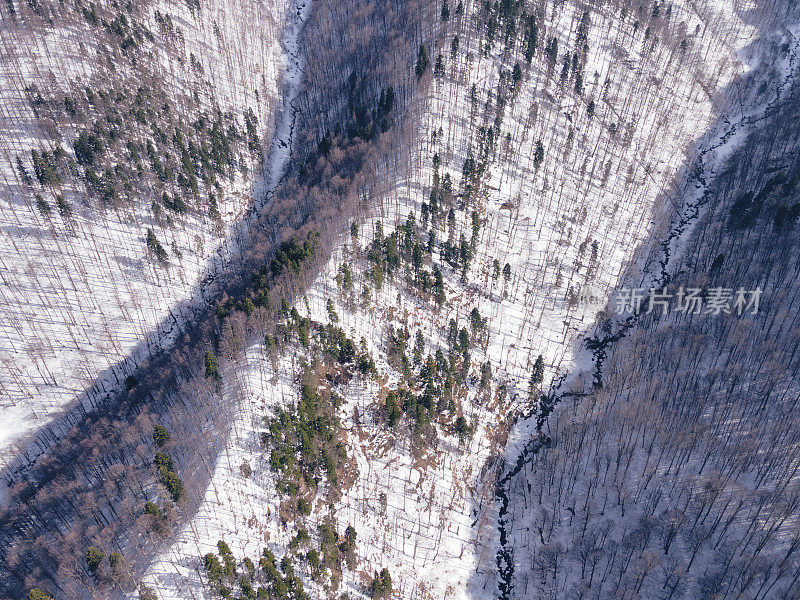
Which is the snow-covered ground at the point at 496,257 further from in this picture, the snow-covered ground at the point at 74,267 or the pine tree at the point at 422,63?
the snow-covered ground at the point at 74,267

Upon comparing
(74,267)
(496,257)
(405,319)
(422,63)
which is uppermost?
(422,63)

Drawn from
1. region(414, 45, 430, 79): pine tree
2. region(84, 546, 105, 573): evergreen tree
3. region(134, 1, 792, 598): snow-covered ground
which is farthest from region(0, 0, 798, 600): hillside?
region(414, 45, 430, 79): pine tree

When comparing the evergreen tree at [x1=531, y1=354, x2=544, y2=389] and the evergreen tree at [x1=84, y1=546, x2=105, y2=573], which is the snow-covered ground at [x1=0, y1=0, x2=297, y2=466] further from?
the evergreen tree at [x1=531, y1=354, x2=544, y2=389]

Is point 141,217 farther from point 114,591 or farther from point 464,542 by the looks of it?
point 464,542

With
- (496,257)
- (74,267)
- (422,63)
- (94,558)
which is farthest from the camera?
(422,63)

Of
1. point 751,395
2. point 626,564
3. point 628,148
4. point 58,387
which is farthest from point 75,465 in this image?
point 628,148

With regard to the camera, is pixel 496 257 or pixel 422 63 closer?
pixel 496 257

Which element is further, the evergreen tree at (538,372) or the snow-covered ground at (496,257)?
the evergreen tree at (538,372)

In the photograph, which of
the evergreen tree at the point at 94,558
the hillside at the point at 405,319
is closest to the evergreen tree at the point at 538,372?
the hillside at the point at 405,319

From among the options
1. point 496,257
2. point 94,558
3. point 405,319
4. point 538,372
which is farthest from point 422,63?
point 94,558

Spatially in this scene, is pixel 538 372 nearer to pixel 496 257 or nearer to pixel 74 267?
pixel 496 257

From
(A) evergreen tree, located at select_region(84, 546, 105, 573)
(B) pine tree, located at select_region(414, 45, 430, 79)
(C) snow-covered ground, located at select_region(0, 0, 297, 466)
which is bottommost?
(A) evergreen tree, located at select_region(84, 546, 105, 573)
